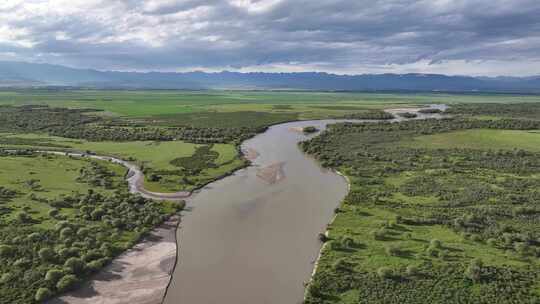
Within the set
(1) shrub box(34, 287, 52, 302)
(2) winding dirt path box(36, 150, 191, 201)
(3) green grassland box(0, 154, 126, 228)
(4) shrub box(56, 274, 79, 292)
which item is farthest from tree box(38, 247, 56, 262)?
(2) winding dirt path box(36, 150, 191, 201)

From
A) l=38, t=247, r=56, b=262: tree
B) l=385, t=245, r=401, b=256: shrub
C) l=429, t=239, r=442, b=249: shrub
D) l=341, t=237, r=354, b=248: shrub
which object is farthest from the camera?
l=341, t=237, r=354, b=248: shrub

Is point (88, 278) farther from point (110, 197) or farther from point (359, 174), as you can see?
point (359, 174)

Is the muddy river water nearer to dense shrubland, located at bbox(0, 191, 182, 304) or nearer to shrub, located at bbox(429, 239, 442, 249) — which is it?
dense shrubland, located at bbox(0, 191, 182, 304)

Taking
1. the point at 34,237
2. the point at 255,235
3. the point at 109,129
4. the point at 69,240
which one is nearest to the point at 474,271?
the point at 255,235

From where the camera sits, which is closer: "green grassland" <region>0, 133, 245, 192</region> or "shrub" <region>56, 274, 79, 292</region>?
"shrub" <region>56, 274, 79, 292</region>

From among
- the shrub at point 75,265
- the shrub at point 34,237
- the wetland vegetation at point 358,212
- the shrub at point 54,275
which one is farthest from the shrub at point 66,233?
the shrub at point 54,275

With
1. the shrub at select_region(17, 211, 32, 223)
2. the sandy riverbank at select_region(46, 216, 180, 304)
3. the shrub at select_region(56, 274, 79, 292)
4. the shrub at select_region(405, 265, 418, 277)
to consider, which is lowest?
the sandy riverbank at select_region(46, 216, 180, 304)

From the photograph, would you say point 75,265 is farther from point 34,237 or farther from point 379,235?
point 379,235

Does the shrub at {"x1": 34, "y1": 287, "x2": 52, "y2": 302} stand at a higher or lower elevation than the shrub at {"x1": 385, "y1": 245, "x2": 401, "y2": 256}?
lower
